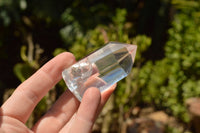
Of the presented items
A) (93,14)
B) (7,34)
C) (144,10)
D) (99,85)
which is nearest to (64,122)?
(99,85)

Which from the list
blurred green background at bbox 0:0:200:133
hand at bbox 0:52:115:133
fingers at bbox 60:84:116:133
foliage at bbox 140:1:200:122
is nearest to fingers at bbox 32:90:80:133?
hand at bbox 0:52:115:133

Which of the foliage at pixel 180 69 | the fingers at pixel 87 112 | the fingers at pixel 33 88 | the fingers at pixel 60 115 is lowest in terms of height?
the foliage at pixel 180 69

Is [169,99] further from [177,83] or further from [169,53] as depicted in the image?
[169,53]

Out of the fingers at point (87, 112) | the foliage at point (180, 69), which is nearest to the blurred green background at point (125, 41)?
the foliage at point (180, 69)

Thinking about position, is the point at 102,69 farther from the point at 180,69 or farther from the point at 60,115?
the point at 180,69

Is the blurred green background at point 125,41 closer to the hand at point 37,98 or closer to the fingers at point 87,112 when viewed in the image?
the hand at point 37,98
